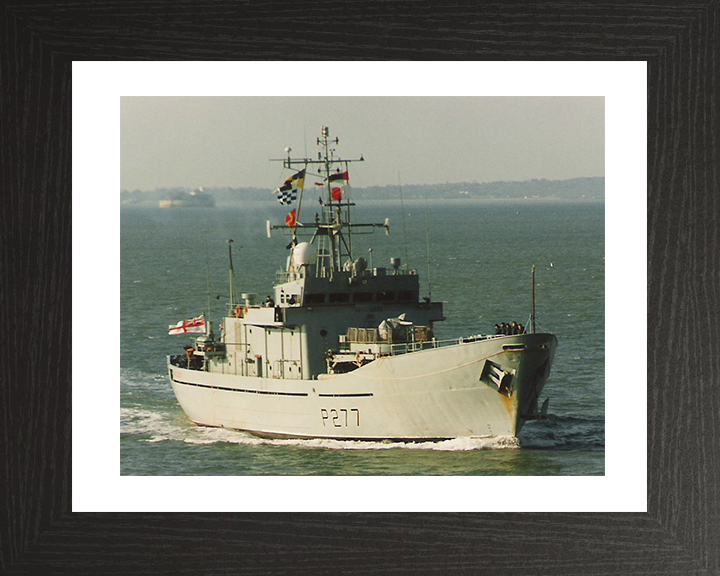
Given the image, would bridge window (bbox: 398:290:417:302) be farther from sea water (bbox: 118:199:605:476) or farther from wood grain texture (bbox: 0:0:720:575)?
wood grain texture (bbox: 0:0:720:575)

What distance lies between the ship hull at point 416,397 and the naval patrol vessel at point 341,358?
0.01 meters

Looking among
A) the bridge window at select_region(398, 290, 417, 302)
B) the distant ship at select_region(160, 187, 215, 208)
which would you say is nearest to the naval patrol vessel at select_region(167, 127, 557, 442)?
the bridge window at select_region(398, 290, 417, 302)

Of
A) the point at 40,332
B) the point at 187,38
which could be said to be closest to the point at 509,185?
the point at 187,38

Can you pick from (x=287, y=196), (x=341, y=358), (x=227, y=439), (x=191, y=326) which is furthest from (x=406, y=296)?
(x=227, y=439)

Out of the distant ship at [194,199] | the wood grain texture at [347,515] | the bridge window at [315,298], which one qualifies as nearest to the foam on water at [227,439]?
the wood grain texture at [347,515]

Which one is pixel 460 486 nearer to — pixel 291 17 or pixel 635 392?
pixel 635 392

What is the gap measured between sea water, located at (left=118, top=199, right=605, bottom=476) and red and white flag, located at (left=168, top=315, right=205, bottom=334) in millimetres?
87

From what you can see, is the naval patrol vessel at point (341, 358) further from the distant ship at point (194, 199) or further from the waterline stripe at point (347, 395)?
the distant ship at point (194, 199)

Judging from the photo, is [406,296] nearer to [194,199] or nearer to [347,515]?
[194,199]

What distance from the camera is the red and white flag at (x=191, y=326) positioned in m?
10.9

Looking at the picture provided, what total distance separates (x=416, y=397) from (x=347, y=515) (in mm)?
1804

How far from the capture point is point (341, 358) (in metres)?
11.6

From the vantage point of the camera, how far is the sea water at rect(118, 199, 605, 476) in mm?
9586

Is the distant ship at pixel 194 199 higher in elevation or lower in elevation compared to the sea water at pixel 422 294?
higher
